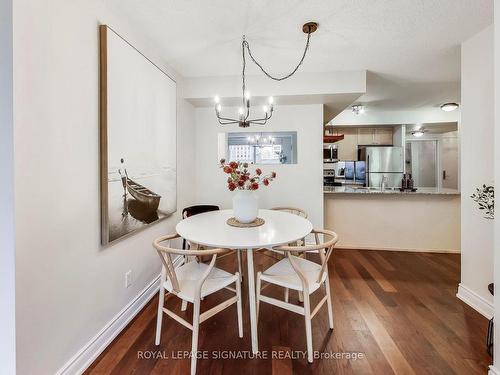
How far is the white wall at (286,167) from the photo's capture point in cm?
340

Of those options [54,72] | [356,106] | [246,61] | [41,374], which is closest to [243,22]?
[246,61]

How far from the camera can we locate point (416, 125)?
5008 mm

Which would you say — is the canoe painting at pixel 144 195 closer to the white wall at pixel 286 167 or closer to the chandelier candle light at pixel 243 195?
the chandelier candle light at pixel 243 195

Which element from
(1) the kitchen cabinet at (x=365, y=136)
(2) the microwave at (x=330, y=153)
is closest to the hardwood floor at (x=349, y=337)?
(2) the microwave at (x=330, y=153)

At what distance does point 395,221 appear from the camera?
3576 mm

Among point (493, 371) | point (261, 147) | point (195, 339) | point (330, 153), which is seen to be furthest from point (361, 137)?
point (195, 339)

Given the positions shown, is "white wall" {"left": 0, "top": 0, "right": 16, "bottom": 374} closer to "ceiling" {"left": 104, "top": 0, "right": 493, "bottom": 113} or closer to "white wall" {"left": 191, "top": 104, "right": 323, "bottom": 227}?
"ceiling" {"left": 104, "top": 0, "right": 493, "bottom": 113}

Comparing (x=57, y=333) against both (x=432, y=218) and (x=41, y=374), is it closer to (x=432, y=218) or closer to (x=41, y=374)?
(x=41, y=374)

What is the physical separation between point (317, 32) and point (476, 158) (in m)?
1.71

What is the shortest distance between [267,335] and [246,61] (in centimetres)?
257

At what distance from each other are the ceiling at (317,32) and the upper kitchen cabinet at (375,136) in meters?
2.64

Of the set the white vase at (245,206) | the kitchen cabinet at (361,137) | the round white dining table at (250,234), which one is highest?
the kitchen cabinet at (361,137)

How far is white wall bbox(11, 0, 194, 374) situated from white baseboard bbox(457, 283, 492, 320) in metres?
2.90

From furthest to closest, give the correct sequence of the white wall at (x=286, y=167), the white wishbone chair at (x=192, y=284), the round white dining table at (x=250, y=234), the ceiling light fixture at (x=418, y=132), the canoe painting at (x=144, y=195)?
the ceiling light fixture at (x=418, y=132)
the white wall at (x=286, y=167)
the canoe painting at (x=144, y=195)
the round white dining table at (x=250, y=234)
the white wishbone chair at (x=192, y=284)
